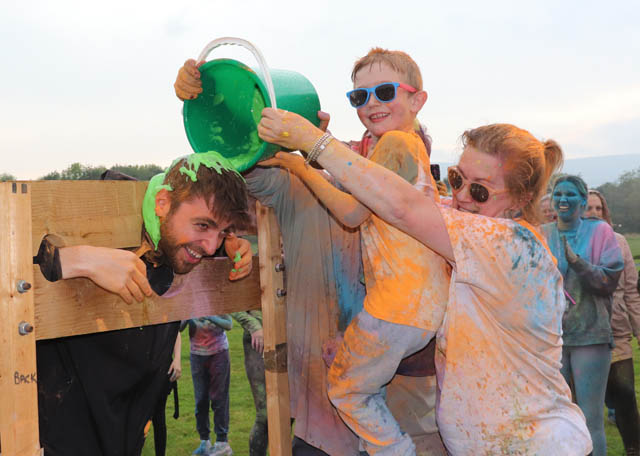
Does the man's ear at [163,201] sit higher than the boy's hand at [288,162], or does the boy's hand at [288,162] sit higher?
the boy's hand at [288,162]

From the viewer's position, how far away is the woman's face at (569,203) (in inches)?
196

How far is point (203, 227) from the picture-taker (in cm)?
237

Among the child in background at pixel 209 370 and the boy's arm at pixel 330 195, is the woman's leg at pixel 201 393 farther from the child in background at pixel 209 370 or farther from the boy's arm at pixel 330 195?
the boy's arm at pixel 330 195

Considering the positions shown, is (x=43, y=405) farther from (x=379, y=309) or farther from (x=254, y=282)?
(x=379, y=309)

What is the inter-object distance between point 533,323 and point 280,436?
1287 mm

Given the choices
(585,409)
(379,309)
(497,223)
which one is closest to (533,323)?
(497,223)

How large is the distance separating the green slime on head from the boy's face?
71 cm

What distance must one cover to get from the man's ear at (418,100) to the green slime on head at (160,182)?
0.92 metres

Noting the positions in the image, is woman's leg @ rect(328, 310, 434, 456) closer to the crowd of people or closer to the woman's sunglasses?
the crowd of people

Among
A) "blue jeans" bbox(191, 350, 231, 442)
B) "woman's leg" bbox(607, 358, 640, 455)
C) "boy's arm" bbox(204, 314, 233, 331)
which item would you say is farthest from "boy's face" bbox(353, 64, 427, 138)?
"blue jeans" bbox(191, 350, 231, 442)

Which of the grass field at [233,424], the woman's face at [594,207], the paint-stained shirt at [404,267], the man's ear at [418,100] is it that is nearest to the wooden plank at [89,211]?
the paint-stained shirt at [404,267]

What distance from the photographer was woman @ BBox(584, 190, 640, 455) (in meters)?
4.71

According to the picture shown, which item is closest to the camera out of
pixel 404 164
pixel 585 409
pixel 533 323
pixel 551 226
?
pixel 533 323

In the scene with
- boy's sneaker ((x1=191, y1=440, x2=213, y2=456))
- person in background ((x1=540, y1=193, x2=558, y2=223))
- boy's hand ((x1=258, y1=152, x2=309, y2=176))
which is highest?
boy's hand ((x1=258, y1=152, x2=309, y2=176))
